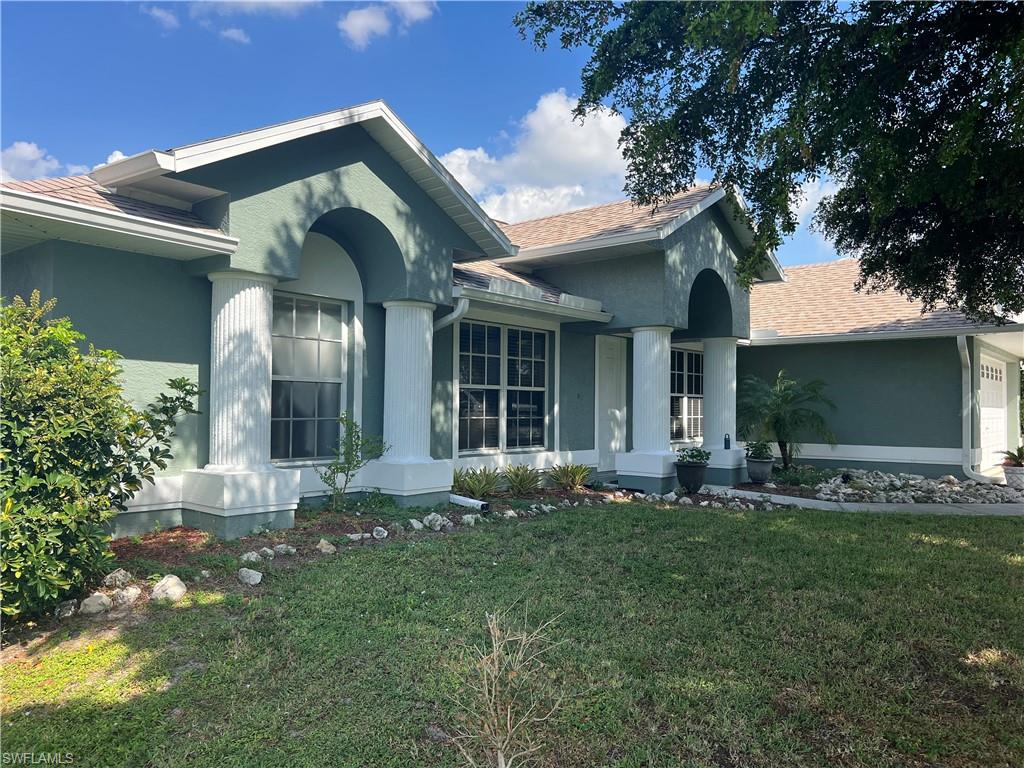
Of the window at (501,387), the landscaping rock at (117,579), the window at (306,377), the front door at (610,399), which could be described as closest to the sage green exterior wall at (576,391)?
the front door at (610,399)

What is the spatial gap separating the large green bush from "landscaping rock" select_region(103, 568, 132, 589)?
13 cm

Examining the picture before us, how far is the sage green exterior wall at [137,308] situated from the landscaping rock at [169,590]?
7.74ft

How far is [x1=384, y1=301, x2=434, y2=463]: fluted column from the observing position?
9.26m

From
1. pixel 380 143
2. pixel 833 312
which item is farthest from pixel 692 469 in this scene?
pixel 380 143

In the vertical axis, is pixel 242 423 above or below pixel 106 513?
above

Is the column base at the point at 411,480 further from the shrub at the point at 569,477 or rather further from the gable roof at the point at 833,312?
the gable roof at the point at 833,312

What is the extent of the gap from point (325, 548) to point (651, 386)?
23.0 feet

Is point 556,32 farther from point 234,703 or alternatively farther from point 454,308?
point 234,703

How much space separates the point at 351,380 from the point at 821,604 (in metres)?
6.35

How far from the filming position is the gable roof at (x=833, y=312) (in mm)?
14547

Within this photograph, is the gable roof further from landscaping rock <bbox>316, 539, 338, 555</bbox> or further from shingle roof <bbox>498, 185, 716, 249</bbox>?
landscaping rock <bbox>316, 539, 338, 555</bbox>

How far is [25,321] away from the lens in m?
4.99

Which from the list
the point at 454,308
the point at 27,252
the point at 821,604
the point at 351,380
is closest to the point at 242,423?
the point at 351,380

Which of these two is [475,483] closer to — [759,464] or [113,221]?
[113,221]
